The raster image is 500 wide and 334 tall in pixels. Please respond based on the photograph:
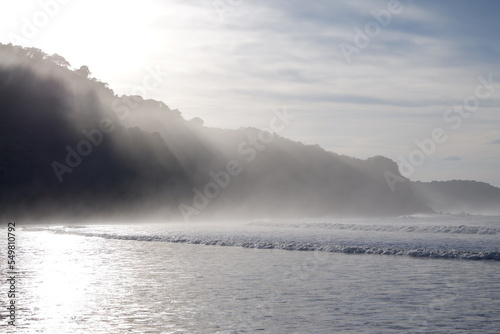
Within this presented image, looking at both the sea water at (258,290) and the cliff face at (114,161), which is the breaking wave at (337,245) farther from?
the cliff face at (114,161)

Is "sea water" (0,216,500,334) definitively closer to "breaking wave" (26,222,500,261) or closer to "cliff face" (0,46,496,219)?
"breaking wave" (26,222,500,261)

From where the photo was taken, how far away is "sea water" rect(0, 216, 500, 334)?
14844mm

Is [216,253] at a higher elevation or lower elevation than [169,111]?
lower

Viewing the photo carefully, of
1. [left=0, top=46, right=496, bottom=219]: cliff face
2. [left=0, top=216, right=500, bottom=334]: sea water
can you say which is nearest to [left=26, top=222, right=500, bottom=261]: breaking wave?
[left=0, top=216, right=500, bottom=334]: sea water

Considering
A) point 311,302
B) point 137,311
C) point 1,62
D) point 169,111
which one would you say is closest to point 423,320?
point 311,302

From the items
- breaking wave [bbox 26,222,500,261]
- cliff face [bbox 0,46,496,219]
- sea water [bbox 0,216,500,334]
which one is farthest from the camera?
cliff face [bbox 0,46,496,219]

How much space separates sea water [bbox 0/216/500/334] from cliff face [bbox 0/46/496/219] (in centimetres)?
Answer: 6929

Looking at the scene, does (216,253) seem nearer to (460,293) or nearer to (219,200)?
(460,293)

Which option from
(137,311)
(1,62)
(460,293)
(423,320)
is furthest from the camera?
(1,62)

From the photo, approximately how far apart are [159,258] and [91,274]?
713 centimetres

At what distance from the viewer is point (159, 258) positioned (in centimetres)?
3078

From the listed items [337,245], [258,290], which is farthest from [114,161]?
[258,290]

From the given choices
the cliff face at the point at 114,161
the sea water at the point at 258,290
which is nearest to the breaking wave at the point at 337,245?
the sea water at the point at 258,290

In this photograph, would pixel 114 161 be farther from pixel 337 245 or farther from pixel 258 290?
pixel 258 290
